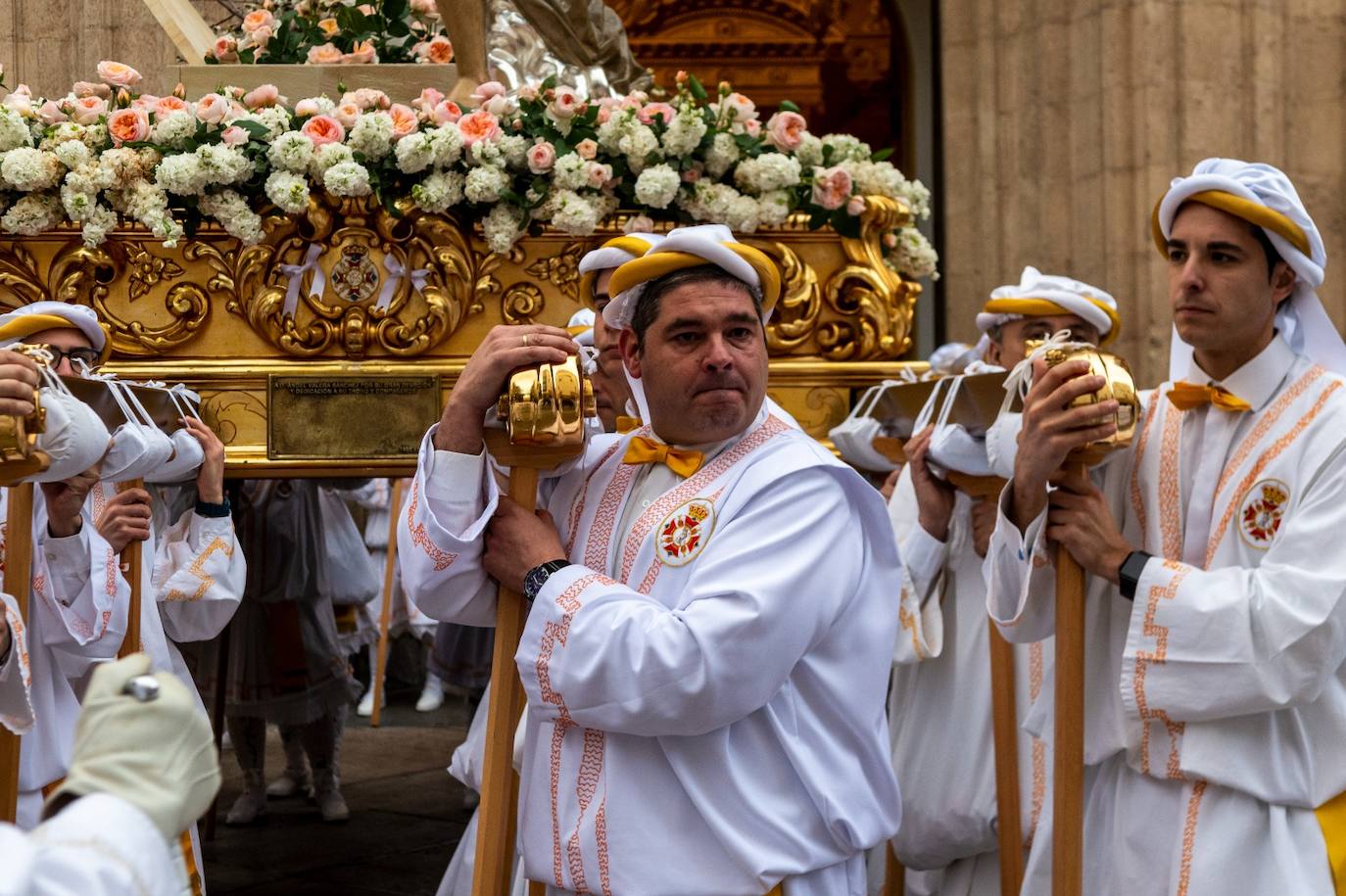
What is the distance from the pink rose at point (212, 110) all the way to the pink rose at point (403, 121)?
0.46m

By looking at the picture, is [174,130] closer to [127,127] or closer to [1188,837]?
[127,127]

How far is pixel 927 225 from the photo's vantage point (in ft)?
33.6

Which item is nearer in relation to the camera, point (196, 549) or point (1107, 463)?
point (1107, 463)

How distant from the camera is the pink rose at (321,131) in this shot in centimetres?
460

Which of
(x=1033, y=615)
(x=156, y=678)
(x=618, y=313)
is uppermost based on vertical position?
(x=618, y=313)

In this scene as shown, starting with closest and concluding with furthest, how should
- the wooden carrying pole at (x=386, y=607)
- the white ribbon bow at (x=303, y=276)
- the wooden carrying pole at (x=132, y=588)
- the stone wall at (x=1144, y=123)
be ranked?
the wooden carrying pole at (x=132, y=588)
the white ribbon bow at (x=303, y=276)
the stone wall at (x=1144, y=123)
the wooden carrying pole at (x=386, y=607)

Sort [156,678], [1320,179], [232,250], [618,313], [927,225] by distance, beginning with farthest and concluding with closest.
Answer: [927,225], [1320,179], [232,250], [618,313], [156,678]

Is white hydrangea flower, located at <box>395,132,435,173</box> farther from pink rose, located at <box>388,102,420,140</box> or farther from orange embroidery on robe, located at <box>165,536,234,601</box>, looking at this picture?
orange embroidery on robe, located at <box>165,536,234,601</box>

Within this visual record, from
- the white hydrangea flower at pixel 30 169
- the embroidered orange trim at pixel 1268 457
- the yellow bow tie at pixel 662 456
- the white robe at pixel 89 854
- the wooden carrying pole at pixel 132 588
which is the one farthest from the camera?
the white hydrangea flower at pixel 30 169

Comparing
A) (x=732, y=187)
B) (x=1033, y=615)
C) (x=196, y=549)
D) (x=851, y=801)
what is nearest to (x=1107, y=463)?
(x=1033, y=615)

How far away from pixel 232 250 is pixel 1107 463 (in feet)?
8.46

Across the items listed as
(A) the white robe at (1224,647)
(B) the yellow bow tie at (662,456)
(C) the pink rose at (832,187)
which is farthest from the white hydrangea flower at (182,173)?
(A) the white robe at (1224,647)

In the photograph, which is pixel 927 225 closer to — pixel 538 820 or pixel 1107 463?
pixel 1107 463

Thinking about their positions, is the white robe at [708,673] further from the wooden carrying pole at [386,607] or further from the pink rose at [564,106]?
the wooden carrying pole at [386,607]
